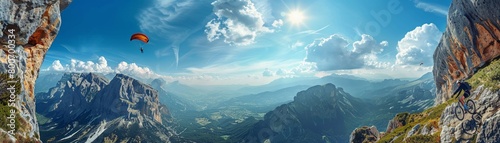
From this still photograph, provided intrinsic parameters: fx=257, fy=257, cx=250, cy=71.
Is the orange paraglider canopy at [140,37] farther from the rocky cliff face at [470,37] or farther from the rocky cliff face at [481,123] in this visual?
the rocky cliff face at [470,37]

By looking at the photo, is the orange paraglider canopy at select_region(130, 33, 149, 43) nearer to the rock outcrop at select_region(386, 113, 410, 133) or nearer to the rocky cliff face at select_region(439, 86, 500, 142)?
the rocky cliff face at select_region(439, 86, 500, 142)

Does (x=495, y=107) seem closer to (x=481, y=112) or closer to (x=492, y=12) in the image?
(x=481, y=112)

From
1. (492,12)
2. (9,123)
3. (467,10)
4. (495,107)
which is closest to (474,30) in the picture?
(467,10)

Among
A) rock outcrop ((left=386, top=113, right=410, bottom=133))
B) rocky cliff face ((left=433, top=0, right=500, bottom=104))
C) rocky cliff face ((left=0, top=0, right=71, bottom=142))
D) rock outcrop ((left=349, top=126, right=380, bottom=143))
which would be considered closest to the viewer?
rocky cliff face ((left=0, top=0, right=71, bottom=142))

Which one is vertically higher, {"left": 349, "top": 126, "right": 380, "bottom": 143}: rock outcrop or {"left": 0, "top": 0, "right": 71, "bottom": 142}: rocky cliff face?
{"left": 0, "top": 0, "right": 71, "bottom": 142}: rocky cliff face

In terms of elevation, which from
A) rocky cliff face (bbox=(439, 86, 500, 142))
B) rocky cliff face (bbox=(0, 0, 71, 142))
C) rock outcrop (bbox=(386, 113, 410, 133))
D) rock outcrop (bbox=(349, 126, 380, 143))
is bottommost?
rock outcrop (bbox=(349, 126, 380, 143))

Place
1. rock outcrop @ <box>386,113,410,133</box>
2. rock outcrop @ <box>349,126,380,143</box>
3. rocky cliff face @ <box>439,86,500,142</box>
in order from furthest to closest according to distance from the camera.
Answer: rock outcrop @ <box>349,126,380,143</box>, rock outcrop @ <box>386,113,410,133</box>, rocky cliff face @ <box>439,86,500,142</box>

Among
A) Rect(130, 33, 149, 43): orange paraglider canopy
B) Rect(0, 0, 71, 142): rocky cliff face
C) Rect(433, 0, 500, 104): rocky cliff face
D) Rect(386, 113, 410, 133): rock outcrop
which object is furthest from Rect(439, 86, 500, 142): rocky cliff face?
Rect(0, 0, 71, 142): rocky cliff face

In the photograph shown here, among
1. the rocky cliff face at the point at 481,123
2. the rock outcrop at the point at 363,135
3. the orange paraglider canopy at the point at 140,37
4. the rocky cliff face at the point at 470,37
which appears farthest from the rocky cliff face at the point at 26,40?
the rock outcrop at the point at 363,135
